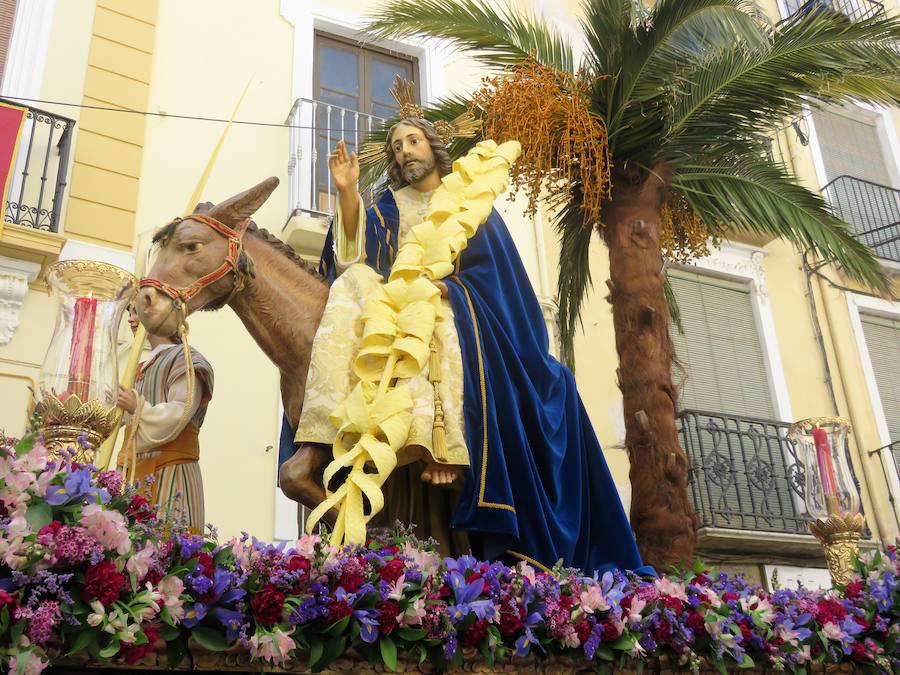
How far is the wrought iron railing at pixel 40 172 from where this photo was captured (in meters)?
8.12

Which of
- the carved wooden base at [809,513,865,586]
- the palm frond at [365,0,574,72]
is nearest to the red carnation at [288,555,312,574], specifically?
the carved wooden base at [809,513,865,586]

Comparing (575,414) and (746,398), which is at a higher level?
(746,398)

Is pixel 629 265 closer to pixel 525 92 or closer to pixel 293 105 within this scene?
pixel 525 92

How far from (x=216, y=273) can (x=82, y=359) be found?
0.98 metres

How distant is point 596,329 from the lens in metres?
11.4

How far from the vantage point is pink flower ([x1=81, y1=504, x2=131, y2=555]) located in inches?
87.2

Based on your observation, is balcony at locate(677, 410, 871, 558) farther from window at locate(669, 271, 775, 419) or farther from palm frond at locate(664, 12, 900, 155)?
palm frond at locate(664, 12, 900, 155)

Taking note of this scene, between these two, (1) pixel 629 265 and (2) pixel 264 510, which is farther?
(2) pixel 264 510

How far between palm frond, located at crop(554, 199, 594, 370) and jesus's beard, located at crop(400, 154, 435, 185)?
319 centimetres

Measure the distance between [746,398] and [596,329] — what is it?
208cm

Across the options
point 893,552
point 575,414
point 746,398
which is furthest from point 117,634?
point 746,398

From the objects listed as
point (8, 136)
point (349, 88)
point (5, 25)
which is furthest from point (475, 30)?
point (5, 25)

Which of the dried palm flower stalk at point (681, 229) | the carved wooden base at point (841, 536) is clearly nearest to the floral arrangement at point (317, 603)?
the carved wooden base at point (841, 536)

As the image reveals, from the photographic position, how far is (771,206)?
7387mm
